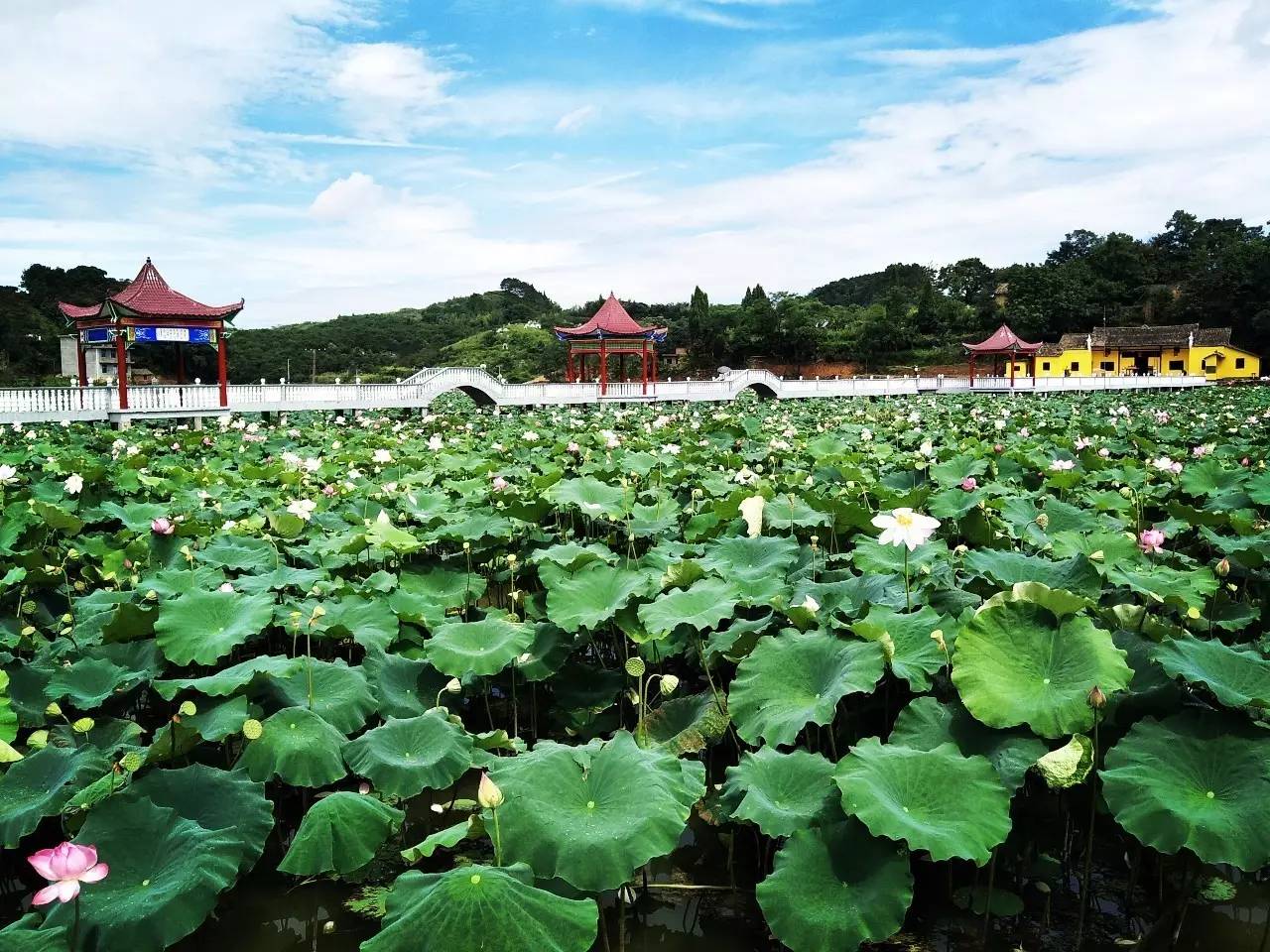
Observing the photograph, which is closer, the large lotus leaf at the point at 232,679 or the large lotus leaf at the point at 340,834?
the large lotus leaf at the point at 340,834

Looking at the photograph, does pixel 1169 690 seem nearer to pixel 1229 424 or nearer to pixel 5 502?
pixel 5 502

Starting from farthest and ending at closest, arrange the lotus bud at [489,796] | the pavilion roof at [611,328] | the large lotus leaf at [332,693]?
the pavilion roof at [611,328] < the large lotus leaf at [332,693] < the lotus bud at [489,796]

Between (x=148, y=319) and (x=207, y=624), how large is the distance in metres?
16.9

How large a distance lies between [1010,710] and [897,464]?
4.52m

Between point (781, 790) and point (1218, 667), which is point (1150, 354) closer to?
point (1218, 667)

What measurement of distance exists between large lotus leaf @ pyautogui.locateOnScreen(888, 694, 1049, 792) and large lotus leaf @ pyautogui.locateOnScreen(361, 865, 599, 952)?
0.96 metres

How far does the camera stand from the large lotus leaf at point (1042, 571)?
8.82 feet

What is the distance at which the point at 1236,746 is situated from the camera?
182 cm

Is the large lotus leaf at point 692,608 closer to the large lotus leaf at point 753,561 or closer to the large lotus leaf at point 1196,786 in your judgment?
the large lotus leaf at point 753,561

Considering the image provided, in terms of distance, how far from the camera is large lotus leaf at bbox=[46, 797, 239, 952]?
1.63 metres

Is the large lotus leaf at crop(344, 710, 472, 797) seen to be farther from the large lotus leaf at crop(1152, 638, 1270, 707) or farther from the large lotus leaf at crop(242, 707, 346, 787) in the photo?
the large lotus leaf at crop(1152, 638, 1270, 707)

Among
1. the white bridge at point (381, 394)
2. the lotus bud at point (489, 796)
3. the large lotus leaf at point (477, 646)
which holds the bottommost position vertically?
the large lotus leaf at point (477, 646)

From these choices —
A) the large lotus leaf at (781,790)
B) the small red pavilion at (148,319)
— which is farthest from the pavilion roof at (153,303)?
the large lotus leaf at (781,790)

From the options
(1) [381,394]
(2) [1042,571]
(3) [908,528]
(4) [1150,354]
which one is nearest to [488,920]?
(3) [908,528]
